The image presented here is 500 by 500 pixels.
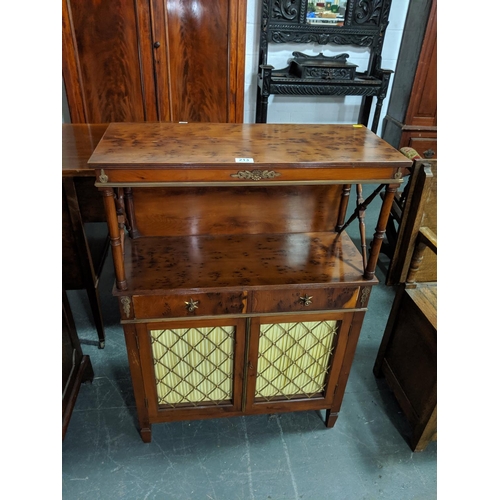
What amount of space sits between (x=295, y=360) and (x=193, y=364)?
0.43 m

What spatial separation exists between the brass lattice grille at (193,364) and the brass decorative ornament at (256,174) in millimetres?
625

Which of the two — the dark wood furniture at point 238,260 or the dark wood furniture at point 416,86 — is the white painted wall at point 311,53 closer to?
the dark wood furniture at point 416,86

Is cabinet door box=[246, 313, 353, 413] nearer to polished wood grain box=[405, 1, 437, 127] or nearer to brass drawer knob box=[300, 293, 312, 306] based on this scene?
brass drawer knob box=[300, 293, 312, 306]

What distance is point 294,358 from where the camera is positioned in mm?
1731

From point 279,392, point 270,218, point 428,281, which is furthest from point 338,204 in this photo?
point 279,392

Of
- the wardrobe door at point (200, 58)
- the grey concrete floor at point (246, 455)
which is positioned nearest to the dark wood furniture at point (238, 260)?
the grey concrete floor at point (246, 455)

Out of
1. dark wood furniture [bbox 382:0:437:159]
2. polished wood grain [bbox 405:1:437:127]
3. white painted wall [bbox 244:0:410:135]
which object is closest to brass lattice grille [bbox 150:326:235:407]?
white painted wall [bbox 244:0:410:135]

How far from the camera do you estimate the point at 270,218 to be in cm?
180

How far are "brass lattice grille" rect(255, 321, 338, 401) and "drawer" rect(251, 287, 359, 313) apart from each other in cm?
9

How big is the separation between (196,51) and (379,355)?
2534mm

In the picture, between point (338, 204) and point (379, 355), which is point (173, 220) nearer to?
point (338, 204)

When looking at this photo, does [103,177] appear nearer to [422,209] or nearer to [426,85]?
[422,209]

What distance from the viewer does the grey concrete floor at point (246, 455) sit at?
1711 millimetres

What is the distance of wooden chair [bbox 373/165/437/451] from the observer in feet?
5.72
